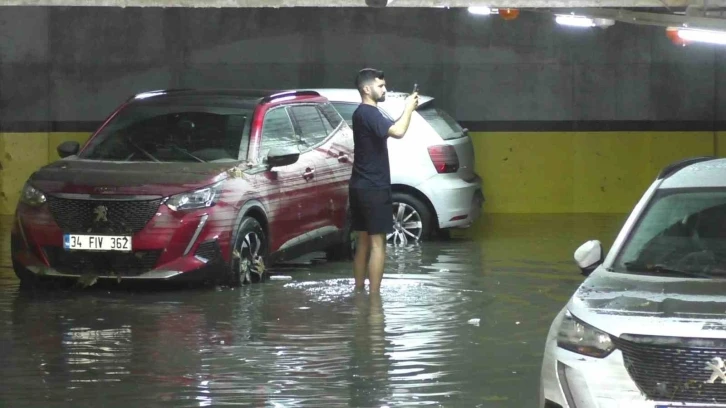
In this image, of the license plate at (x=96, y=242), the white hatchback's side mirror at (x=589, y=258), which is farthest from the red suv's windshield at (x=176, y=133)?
the white hatchback's side mirror at (x=589, y=258)

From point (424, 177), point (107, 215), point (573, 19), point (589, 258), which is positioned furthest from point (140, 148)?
point (589, 258)

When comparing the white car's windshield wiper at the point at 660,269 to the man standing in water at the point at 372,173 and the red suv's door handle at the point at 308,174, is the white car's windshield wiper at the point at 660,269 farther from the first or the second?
the red suv's door handle at the point at 308,174

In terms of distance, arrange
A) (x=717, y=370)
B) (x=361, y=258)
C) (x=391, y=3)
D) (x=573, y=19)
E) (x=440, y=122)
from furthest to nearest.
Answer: (x=440, y=122), (x=573, y=19), (x=361, y=258), (x=391, y=3), (x=717, y=370)

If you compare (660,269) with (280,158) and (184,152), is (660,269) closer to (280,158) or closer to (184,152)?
(280,158)

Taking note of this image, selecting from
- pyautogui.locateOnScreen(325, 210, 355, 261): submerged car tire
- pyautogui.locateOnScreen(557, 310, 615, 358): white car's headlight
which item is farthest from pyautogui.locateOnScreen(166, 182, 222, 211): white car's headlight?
pyautogui.locateOnScreen(557, 310, 615, 358): white car's headlight

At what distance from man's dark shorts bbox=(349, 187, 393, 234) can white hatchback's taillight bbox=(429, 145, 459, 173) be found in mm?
3310

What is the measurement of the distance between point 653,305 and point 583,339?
0.33m

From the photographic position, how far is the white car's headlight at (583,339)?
5.47 meters

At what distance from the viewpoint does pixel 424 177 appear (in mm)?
13773

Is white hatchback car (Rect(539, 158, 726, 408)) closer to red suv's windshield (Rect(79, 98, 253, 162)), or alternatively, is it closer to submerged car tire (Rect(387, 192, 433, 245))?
red suv's windshield (Rect(79, 98, 253, 162))

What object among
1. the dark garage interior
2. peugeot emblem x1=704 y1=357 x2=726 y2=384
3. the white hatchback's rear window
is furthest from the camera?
the white hatchback's rear window

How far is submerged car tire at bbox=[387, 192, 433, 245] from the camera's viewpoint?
13.9 meters

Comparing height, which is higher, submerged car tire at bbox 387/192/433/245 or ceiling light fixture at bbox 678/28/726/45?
ceiling light fixture at bbox 678/28/726/45

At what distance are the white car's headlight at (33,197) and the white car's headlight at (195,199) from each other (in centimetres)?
104
